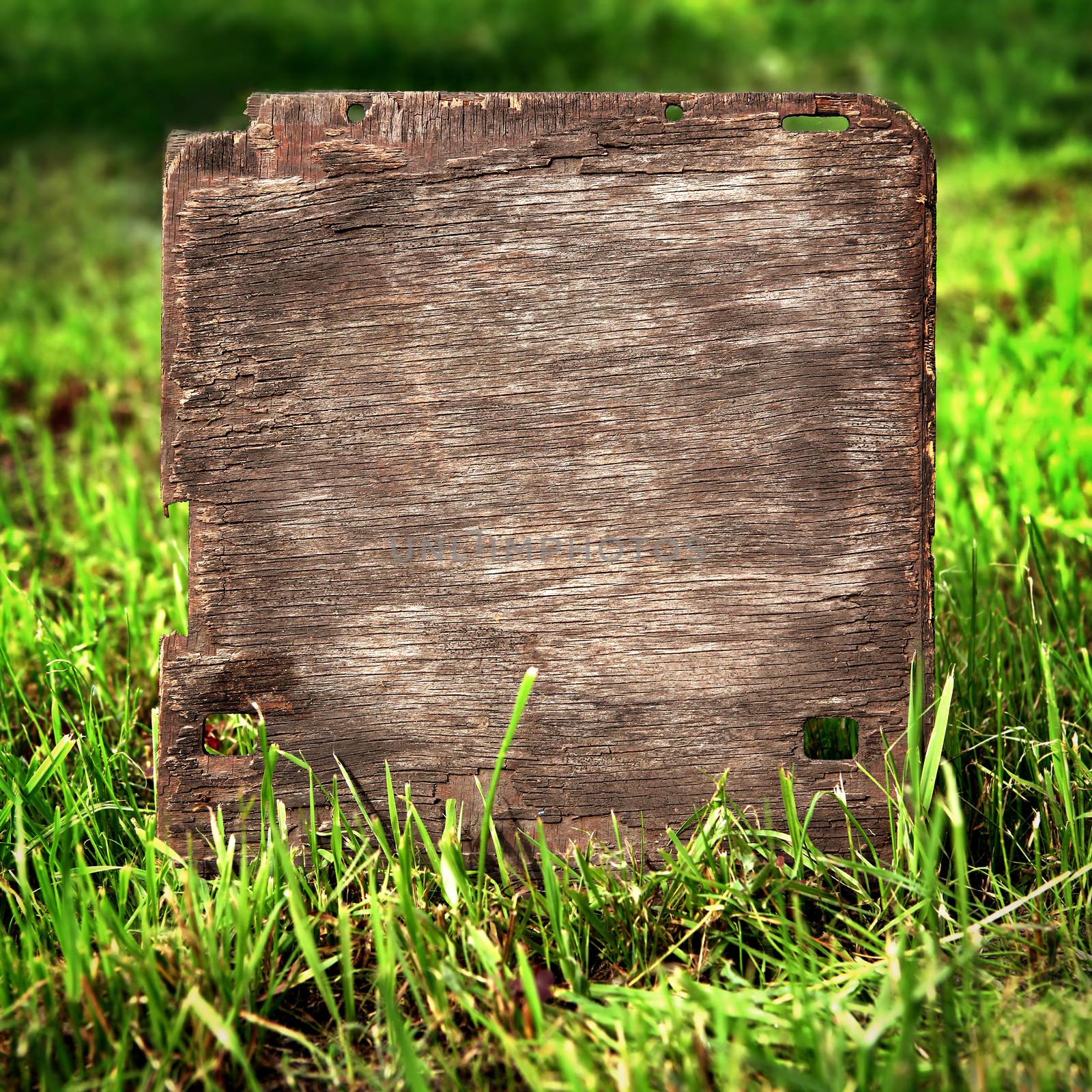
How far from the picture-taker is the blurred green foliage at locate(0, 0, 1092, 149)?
17.1 ft

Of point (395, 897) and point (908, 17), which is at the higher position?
point (908, 17)

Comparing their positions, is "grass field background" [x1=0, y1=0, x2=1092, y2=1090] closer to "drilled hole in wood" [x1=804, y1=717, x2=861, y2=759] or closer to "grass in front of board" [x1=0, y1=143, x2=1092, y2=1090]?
"grass in front of board" [x1=0, y1=143, x2=1092, y2=1090]

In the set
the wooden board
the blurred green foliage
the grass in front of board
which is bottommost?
the grass in front of board

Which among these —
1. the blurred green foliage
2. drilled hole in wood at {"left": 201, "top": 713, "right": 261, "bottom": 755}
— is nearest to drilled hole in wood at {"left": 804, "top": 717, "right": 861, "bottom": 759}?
drilled hole in wood at {"left": 201, "top": 713, "right": 261, "bottom": 755}

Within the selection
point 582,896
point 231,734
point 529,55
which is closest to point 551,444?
point 582,896

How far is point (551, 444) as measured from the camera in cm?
137

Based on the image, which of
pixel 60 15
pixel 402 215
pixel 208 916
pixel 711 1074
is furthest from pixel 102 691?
pixel 60 15

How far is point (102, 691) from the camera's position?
168cm

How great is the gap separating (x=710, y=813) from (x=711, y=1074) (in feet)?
1.27

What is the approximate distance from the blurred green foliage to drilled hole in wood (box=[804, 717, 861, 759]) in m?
4.53

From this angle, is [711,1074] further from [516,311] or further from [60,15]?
[60,15]

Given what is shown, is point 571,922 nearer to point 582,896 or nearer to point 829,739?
point 582,896

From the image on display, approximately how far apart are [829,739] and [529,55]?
5287 millimetres

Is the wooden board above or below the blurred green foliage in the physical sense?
below
